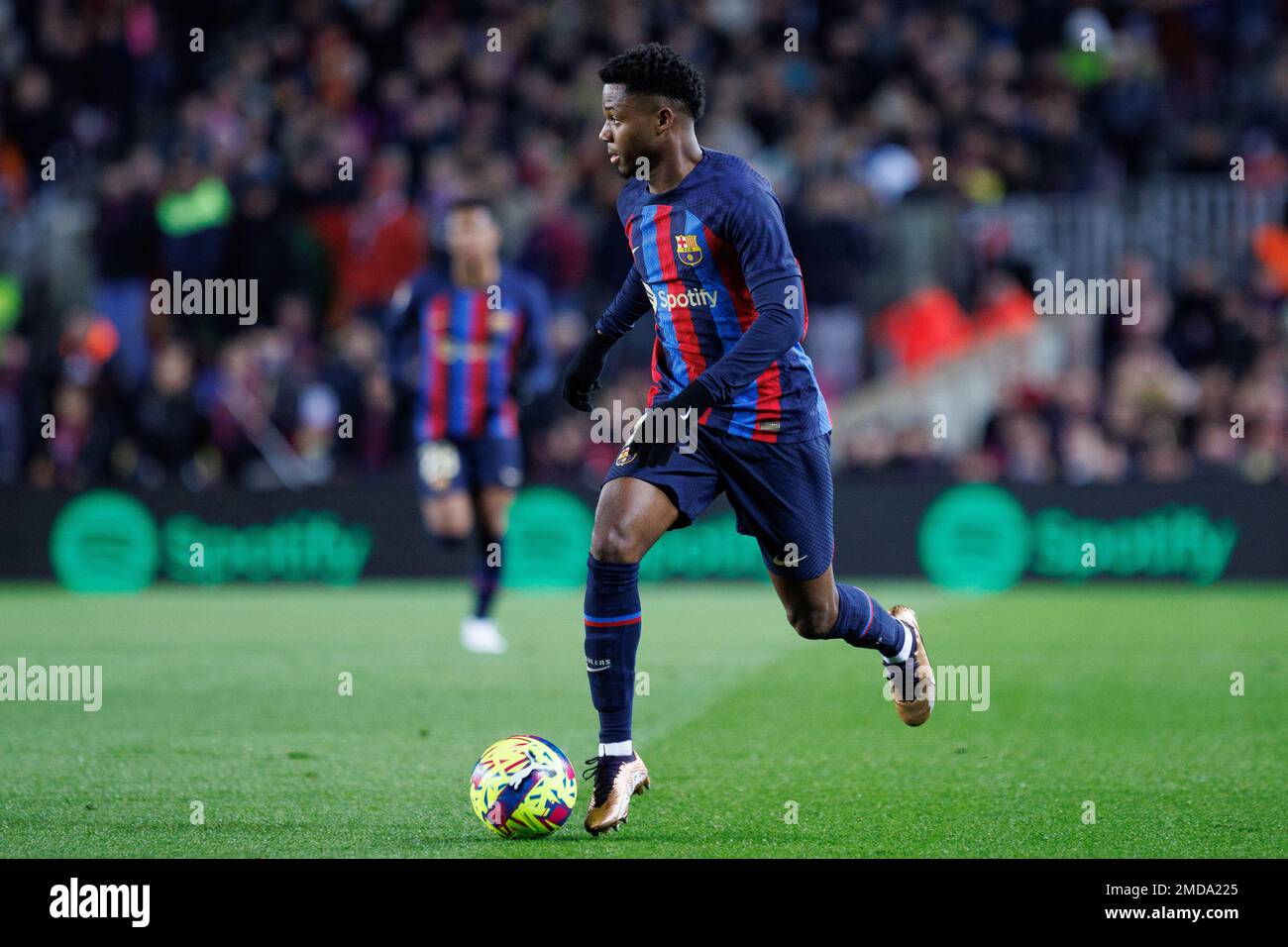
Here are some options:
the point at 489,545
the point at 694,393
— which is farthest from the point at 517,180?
the point at 694,393

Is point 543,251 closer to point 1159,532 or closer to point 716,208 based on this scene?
point 1159,532

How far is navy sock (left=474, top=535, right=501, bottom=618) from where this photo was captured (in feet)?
36.9

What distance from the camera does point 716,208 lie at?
6.06 meters

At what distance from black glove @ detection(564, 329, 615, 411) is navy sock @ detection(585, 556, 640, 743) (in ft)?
2.59

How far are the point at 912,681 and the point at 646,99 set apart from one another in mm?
2346

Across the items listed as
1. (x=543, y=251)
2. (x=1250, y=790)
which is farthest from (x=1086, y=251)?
(x=1250, y=790)

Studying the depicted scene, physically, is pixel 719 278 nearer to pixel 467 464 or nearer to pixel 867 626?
pixel 867 626

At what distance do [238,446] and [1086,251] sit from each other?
756 cm

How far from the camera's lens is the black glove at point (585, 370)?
6.63 m

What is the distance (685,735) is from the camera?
26.2 ft

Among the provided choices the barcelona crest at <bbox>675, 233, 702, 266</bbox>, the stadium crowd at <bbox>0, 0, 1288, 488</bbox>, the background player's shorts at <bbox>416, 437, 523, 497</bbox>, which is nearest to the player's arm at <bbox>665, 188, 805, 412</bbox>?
the barcelona crest at <bbox>675, 233, 702, 266</bbox>

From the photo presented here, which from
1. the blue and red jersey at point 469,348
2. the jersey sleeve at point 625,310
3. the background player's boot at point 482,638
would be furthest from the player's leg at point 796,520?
the blue and red jersey at point 469,348

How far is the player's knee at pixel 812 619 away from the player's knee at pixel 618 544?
78 centimetres

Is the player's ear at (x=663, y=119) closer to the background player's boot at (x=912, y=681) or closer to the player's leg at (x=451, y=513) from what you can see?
the background player's boot at (x=912, y=681)
